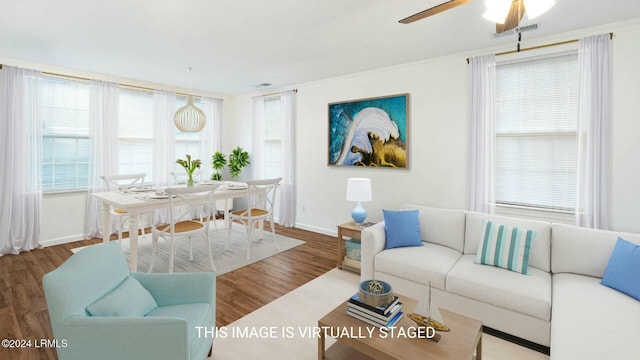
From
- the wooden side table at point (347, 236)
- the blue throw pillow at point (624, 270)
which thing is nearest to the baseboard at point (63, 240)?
the wooden side table at point (347, 236)

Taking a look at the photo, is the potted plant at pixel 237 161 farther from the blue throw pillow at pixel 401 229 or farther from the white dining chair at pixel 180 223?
the blue throw pillow at pixel 401 229

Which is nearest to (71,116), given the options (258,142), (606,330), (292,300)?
(258,142)

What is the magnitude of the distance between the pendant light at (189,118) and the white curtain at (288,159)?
150 centimetres

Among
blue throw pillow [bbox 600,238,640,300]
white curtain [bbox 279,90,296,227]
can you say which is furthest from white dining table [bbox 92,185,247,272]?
blue throw pillow [bbox 600,238,640,300]

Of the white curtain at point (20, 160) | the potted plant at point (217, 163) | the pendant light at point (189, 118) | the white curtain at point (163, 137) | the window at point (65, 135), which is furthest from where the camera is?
the potted plant at point (217, 163)

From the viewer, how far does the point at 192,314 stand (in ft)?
5.53

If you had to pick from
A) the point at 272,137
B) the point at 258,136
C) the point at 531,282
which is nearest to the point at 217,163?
the point at 258,136

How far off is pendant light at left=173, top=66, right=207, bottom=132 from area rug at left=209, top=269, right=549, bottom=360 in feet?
8.83

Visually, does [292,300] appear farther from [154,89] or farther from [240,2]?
[154,89]

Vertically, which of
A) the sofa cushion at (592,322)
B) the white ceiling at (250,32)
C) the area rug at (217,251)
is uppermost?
the white ceiling at (250,32)

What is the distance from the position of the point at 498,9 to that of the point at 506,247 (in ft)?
5.86

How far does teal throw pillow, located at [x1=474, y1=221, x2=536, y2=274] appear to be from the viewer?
93.0 inches

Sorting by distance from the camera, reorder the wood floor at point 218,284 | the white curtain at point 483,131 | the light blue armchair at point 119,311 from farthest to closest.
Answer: the white curtain at point 483,131, the wood floor at point 218,284, the light blue armchair at point 119,311

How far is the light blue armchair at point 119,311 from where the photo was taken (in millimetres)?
1307
